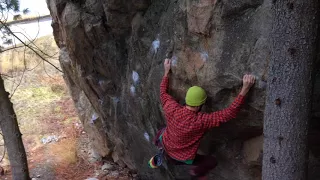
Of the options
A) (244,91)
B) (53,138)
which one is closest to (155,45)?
(244,91)

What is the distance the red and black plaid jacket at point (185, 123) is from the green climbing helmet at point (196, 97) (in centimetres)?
14

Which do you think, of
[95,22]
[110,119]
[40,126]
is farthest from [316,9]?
[40,126]

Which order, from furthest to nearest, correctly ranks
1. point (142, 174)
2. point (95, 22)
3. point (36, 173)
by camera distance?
point (36, 173), point (142, 174), point (95, 22)

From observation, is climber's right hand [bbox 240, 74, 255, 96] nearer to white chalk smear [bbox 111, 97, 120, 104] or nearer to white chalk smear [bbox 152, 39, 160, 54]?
white chalk smear [bbox 152, 39, 160, 54]

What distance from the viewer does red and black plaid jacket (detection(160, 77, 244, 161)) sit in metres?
4.15

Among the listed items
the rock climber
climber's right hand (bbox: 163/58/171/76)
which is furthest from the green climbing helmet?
climber's right hand (bbox: 163/58/171/76)

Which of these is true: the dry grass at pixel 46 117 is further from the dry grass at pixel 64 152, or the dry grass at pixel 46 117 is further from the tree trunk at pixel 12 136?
the tree trunk at pixel 12 136

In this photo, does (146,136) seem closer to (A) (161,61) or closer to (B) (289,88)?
(A) (161,61)

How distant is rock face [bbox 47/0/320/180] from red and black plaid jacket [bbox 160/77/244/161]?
21 cm

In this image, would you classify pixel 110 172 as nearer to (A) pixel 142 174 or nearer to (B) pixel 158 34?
(A) pixel 142 174

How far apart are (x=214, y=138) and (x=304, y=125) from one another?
1908mm

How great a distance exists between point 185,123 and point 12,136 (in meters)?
4.43

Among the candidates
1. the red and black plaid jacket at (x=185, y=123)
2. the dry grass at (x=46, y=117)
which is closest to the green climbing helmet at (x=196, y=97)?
the red and black plaid jacket at (x=185, y=123)

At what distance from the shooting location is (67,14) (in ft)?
21.0
